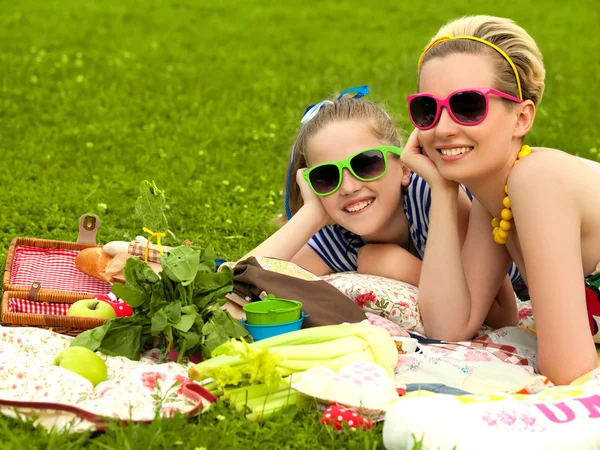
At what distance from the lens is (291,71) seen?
438 inches

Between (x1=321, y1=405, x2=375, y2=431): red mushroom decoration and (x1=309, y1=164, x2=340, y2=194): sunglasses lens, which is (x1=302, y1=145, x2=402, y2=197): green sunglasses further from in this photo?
(x1=321, y1=405, x2=375, y2=431): red mushroom decoration

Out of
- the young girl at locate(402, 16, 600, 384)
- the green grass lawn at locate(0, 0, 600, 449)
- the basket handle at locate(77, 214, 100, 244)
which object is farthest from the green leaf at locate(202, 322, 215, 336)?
the basket handle at locate(77, 214, 100, 244)

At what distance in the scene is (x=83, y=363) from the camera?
3.38m

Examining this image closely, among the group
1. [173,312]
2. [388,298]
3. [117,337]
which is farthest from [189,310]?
[388,298]

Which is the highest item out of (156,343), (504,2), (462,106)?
(504,2)

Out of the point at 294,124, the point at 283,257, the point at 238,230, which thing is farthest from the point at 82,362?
the point at 294,124

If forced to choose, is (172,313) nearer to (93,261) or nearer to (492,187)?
(93,261)

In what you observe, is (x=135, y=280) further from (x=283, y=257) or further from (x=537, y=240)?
(x=537, y=240)

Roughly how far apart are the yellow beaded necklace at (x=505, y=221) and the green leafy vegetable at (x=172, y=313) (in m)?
1.17

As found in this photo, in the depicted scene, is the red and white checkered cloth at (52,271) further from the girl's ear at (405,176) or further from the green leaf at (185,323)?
the girl's ear at (405,176)

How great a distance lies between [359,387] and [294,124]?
5824mm

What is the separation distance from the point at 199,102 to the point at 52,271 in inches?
205

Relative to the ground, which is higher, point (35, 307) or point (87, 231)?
point (87, 231)

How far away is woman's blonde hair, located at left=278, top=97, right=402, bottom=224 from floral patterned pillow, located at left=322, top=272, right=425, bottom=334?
0.77 m
